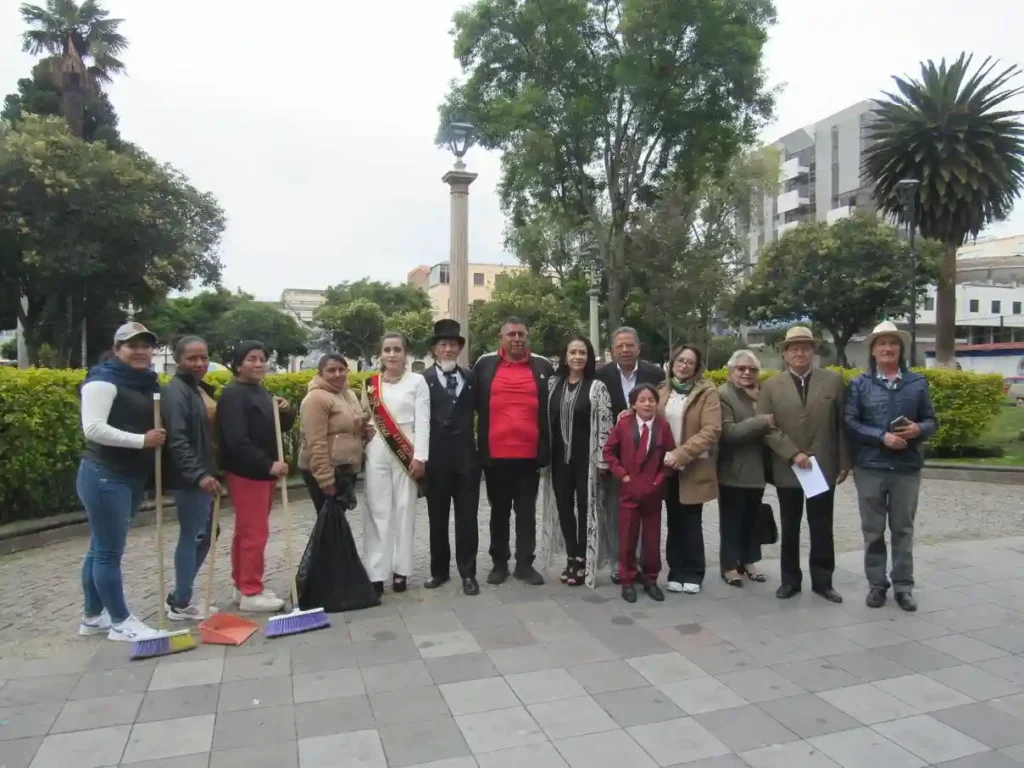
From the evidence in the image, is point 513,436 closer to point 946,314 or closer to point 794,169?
point 946,314

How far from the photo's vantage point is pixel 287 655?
425 cm

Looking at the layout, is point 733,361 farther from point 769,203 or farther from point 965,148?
point 769,203

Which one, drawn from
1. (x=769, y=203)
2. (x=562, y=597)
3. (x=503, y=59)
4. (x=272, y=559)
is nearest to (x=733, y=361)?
(x=562, y=597)

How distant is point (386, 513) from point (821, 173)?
59.5m

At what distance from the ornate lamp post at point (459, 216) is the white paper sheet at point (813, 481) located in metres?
6.30

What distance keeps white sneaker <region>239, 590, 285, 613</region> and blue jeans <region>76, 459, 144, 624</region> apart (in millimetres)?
760

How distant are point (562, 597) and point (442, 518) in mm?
1021

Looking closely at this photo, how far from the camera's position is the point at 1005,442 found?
13.7 m

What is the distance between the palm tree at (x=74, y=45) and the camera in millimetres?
26609

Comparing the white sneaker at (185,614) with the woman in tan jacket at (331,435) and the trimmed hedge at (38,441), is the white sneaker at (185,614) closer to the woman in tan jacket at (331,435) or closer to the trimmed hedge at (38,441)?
the woman in tan jacket at (331,435)

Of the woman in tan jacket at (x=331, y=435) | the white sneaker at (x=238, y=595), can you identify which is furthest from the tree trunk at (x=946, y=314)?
the white sneaker at (x=238, y=595)

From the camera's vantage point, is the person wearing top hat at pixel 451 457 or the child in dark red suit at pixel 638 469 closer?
the child in dark red suit at pixel 638 469

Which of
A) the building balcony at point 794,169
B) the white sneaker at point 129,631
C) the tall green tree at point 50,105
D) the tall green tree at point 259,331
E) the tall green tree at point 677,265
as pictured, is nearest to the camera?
the white sneaker at point 129,631

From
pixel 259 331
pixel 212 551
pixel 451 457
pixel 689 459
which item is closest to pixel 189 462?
pixel 212 551
